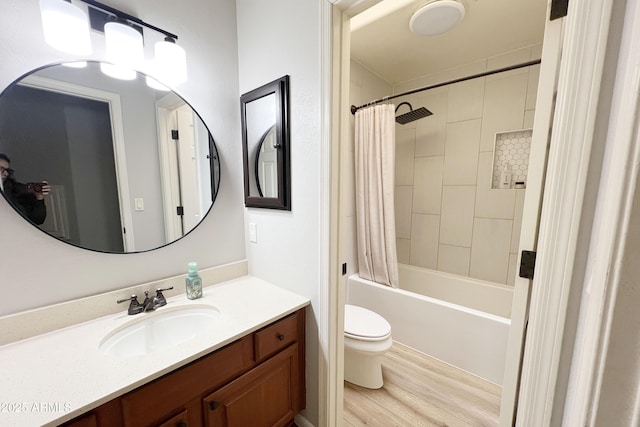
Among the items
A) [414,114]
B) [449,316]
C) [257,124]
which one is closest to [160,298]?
[257,124]

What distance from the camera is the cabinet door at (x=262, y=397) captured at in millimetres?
941

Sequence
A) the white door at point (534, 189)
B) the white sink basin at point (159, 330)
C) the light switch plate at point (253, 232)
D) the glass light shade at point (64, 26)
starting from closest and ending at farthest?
the white door at point (534, 189)
the glass light shade at point (64, 26)
the white sink basin at point (159, 330)
the light switch plate at point (253, 232)

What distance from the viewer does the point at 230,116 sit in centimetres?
149

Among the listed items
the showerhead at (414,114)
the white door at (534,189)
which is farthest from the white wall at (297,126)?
the showerhead at (414,114)

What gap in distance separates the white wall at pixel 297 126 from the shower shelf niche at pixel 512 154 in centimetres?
197

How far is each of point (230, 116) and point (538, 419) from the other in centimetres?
185

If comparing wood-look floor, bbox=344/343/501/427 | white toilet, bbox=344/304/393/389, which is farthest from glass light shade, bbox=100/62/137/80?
wood-look floor, bbox=344/343/501/427

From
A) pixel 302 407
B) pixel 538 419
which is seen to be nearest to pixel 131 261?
pixel 302 407

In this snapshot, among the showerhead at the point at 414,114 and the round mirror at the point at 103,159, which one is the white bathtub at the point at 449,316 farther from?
the round mirror at the point at 103,159

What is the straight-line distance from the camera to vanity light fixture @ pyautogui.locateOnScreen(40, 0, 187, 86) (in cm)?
93

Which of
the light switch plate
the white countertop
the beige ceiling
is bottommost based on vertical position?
the white countertop

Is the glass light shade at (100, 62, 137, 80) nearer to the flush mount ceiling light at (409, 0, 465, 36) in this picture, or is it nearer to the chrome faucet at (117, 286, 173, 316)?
the chrome faucet at (117, 286, 173, 316)

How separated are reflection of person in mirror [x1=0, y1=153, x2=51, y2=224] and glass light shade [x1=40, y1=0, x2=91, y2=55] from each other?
0.48 m

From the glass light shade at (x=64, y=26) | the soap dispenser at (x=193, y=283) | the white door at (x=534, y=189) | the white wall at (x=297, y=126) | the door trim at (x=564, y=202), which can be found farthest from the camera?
the soap dispenser at (x=193, y=283)
